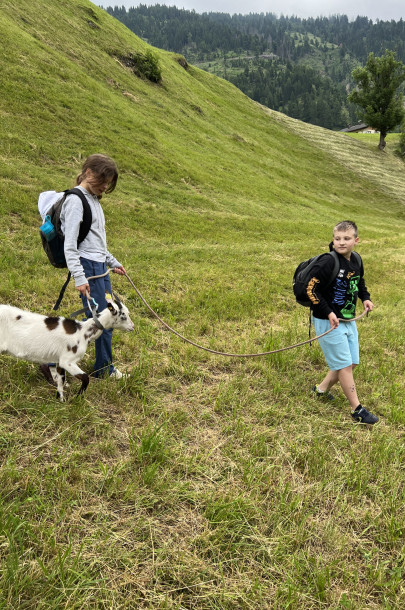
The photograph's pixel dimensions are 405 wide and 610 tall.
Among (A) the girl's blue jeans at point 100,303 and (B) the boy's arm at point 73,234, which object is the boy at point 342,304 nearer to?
(A) the girl's blue jeans at point 100,303

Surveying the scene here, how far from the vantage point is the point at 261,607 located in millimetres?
2406

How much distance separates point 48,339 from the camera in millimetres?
4078

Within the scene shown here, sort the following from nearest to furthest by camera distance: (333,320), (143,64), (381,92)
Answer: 1. (333,320)
2. (143,64)
3. (381,92)

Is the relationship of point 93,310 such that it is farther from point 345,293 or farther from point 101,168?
point 345,293

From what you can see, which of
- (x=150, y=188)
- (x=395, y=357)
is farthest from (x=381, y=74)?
(x=395, y=357)

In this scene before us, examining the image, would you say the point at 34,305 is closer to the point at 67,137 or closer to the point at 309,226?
the point at 67,137

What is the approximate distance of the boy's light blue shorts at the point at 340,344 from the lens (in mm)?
4715

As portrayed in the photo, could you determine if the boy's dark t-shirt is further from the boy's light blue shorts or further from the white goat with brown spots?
the white goat with brown spots

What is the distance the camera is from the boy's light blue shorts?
15.5 feet

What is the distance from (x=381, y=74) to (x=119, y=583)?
2552 inches

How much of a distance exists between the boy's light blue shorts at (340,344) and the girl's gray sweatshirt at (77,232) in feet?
10.2

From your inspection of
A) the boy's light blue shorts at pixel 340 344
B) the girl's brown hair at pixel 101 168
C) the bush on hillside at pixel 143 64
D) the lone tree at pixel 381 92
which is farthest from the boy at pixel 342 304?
the lone tree at pixel 381 92

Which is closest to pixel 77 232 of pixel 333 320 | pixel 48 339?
pixel 48 339

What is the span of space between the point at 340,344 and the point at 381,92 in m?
60.0
